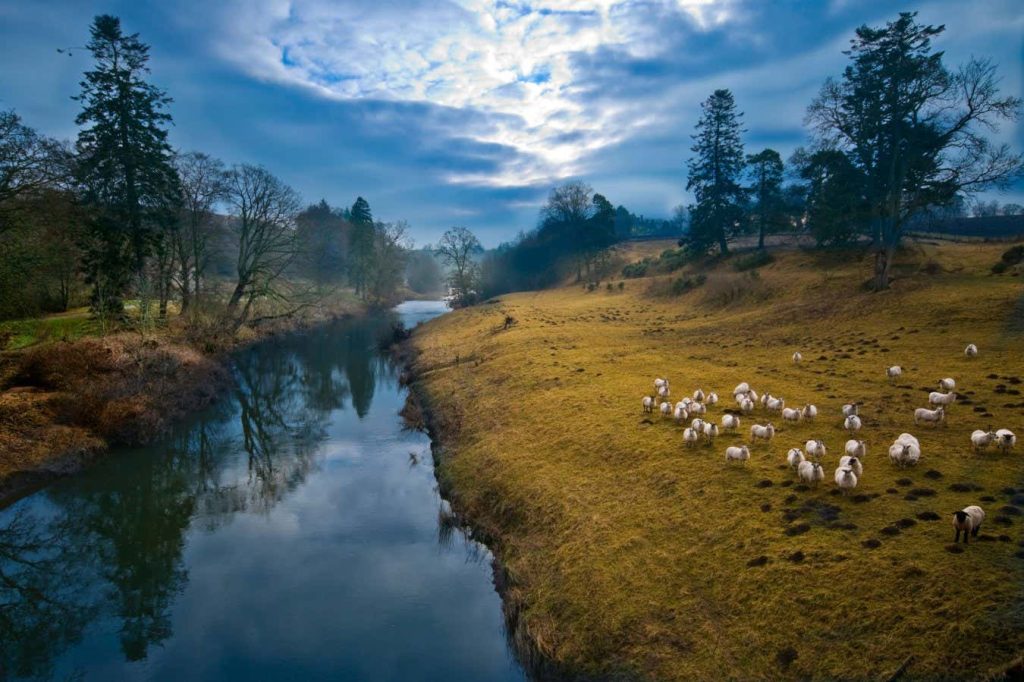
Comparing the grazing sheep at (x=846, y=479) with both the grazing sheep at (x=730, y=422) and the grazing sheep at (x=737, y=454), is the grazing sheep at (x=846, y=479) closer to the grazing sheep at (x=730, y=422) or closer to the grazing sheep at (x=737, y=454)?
the grazing sheep at (x=737, y=454)

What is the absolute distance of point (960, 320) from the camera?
2778cm

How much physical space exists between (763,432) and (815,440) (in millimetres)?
1457

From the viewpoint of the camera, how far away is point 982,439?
13.8 meters

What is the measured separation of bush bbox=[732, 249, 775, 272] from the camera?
58812 millimetres

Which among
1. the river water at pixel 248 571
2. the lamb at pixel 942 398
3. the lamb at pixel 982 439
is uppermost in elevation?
the lamb at pixel 942 398

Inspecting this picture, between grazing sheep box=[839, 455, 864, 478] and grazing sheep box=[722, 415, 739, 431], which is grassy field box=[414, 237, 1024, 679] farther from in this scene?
grazing sheep box=[722, 415, 739, 431]

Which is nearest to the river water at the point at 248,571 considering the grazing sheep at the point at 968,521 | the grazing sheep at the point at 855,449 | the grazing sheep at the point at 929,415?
the grazing sheep at the point at 968,521

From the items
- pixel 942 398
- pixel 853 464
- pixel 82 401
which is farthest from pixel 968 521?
pixel 82 401

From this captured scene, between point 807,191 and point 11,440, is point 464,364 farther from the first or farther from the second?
point 807,191

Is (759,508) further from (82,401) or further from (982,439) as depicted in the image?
(82,401)

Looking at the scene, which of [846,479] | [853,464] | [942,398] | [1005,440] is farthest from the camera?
[942,398]

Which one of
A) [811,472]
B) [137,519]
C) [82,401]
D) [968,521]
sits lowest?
[137,519]

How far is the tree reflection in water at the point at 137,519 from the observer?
1418cm

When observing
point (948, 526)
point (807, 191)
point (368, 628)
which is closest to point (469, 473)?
point (368, 628)
